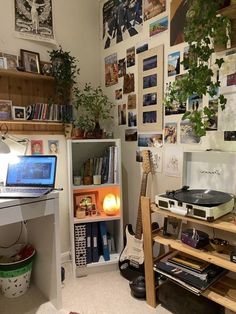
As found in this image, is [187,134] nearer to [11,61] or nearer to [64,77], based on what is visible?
[64,77]

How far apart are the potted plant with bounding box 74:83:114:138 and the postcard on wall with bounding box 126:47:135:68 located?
0.38 m

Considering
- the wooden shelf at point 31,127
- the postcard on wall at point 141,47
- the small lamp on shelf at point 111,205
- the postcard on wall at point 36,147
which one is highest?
the postcard on wall at point 141,47

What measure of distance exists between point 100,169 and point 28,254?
88 centimetres

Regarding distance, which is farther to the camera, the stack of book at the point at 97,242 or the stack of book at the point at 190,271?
the stack of book at the point at 97,242

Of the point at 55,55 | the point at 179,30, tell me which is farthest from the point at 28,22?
Result: the point at 179,30

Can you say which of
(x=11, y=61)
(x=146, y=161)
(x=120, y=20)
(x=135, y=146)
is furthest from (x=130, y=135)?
(x=11, y=61)

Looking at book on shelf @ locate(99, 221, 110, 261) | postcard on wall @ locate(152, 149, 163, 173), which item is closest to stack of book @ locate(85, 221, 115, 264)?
book on shelf @ locate(99, 221, 110, 261)

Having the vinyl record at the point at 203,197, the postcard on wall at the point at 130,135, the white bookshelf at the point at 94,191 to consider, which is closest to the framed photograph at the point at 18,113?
the white bookshelf at the point at 94,191

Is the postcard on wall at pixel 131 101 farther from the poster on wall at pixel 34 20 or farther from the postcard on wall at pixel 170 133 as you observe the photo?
the poster on wall at pixel 34 20

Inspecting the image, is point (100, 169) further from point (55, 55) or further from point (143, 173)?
point (55, 55)

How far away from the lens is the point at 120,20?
7.61ft

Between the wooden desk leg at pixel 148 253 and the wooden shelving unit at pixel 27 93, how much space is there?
1063 mm

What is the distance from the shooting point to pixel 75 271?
211 cm

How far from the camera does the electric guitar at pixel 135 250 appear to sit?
6.50ft
